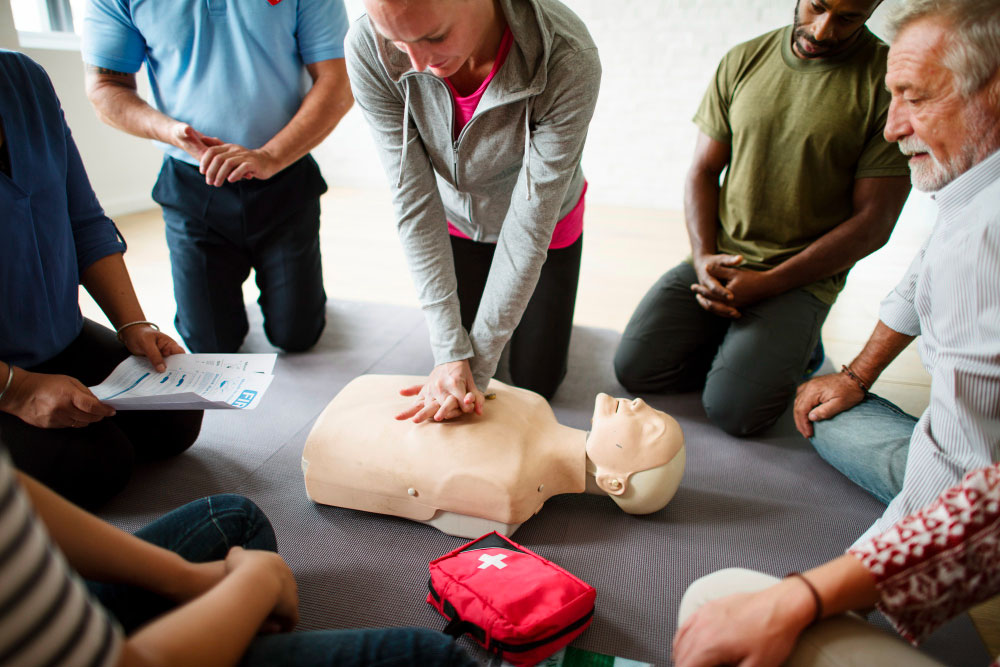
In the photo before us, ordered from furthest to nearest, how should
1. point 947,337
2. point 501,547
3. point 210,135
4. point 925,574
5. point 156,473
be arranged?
1. point 210,135
2. point 156,473
3. point 501,547
4. point 947,337
5. point 925,574

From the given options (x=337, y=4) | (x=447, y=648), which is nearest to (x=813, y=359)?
(x=447, y=648)

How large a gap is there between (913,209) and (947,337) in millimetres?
3515

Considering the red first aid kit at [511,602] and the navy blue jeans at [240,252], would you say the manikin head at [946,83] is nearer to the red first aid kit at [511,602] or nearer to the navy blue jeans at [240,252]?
the red first aid kit at [511,602]

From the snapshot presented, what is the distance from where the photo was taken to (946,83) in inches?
41.9

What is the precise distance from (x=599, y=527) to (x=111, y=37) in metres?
1.90

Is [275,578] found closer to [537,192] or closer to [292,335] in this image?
[537,192]

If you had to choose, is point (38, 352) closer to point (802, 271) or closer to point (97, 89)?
point (97, 89)

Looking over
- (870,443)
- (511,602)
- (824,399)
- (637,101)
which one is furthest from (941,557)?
(637,101)

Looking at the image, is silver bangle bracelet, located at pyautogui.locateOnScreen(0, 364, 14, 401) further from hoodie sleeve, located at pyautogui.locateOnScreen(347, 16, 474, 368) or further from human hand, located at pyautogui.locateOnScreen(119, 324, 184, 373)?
hoodie sleeve, located at pyautogui.locateOnScreen(347, 16, 474, 368)

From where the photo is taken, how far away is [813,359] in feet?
6.70

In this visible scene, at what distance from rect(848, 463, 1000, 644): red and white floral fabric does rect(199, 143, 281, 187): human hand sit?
1721 mm

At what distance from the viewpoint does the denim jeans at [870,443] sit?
142 centimetres

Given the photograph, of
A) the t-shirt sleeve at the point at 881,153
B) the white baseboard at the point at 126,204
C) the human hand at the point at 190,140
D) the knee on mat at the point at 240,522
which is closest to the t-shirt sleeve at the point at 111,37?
the human hand at the point at 190,140

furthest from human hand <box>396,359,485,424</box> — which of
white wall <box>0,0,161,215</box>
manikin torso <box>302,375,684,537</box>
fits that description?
white wall <box>0,0,161,215</box>
